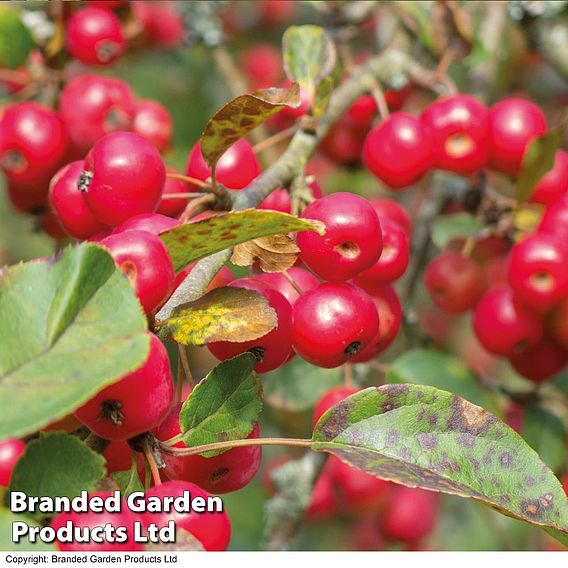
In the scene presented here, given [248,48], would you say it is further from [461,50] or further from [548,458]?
[548,458]

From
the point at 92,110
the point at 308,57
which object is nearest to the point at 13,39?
the point at 92,110

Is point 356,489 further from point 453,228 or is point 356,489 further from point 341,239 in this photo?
point 341,239

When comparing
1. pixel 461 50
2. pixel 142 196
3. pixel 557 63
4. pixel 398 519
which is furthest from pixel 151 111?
pixel 398 519

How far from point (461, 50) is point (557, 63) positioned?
1.11 feet

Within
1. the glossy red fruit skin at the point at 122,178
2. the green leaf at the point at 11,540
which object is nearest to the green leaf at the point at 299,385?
the glossy red fruit skin at the point at 122,178

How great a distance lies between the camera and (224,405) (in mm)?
874

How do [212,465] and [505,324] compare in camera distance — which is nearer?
[212,465]

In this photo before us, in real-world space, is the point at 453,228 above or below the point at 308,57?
below

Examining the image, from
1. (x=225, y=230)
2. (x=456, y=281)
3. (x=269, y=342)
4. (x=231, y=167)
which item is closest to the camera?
(x=225, y=230)

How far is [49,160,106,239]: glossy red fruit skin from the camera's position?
102cm

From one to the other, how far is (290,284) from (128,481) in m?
0.31

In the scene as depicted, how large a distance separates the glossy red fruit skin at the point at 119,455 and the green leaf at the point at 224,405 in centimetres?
6

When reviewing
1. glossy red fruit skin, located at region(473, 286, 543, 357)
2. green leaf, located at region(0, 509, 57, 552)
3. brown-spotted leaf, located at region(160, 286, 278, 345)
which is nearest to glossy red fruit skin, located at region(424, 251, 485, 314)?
glossy red fruit skin, located at region(473, 286, 543, 357)

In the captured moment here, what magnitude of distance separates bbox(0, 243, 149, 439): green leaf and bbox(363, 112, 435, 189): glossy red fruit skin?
804 millimetres
